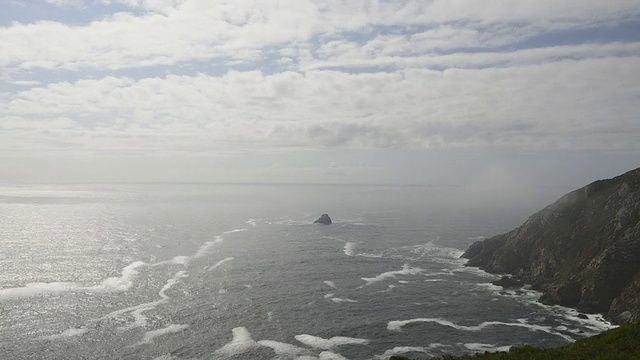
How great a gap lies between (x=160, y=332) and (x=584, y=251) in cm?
11164

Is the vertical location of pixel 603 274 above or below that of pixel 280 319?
above

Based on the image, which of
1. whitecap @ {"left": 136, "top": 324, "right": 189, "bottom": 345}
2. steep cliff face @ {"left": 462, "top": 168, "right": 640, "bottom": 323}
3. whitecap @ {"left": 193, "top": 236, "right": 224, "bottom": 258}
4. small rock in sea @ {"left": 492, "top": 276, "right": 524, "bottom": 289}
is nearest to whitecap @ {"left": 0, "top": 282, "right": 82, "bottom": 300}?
whitecap @ {"left": 136, "top": 324, "right": 189, "bottom": 345}

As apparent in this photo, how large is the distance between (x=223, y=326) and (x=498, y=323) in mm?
58638

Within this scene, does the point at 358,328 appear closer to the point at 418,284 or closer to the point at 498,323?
the point at 498,323

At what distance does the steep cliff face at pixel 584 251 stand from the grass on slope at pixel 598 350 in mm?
29156

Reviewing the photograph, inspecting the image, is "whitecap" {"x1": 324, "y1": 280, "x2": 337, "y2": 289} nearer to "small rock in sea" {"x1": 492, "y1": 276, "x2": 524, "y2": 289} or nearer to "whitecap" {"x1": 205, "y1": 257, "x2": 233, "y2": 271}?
"whitecap" {"x1": 205, "y1": 257, "x2": 233, "y2": 271}

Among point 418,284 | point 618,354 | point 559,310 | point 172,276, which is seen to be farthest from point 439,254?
point 618,354

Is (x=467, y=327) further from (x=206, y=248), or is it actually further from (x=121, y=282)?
(x=206, y=248)

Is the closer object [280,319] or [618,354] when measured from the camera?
[618,354]

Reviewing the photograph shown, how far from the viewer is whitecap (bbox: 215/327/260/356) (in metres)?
75.8

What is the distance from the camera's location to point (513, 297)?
10856 cm

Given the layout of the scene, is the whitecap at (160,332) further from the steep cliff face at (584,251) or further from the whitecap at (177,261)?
the steep cliff face at (584,251)

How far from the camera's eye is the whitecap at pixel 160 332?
3169 inches

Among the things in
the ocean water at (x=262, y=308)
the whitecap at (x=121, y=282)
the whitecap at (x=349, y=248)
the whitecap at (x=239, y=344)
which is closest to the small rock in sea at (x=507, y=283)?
the ocean water at (x=262, y=308)
